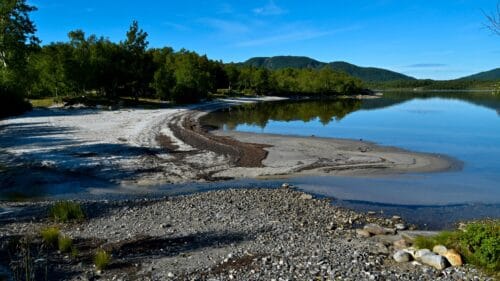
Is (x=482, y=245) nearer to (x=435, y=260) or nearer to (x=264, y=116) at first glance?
(x=435, y=260)

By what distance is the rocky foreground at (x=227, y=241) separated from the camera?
11.5 meters

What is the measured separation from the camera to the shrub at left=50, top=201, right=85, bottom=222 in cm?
1665

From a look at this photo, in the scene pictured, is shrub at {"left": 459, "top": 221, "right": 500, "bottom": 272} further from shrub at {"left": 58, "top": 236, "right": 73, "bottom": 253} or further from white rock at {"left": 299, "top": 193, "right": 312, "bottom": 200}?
shrub at {"left": 58, "top": 236, "right": 73, "bottom": 253}

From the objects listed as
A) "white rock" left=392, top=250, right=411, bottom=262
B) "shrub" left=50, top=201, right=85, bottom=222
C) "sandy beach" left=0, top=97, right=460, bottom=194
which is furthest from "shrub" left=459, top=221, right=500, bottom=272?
"sandy beach" left=0, top=97, right=460, bottom=194

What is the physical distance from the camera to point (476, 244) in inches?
474

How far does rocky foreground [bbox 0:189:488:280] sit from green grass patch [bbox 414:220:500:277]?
411 mm

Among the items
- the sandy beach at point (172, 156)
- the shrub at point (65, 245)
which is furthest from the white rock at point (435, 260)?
the sandy beach at point (172, 156)

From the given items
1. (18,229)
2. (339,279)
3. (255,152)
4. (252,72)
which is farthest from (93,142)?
(252,72)

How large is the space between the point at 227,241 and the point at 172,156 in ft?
66.8

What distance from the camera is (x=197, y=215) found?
17.5 metres

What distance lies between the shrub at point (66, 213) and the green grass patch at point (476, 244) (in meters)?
12.8

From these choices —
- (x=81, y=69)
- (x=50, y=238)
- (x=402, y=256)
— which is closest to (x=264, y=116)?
(x=81, y=69)

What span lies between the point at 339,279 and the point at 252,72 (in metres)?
165

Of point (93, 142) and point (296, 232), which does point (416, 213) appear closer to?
point (296, 232)
